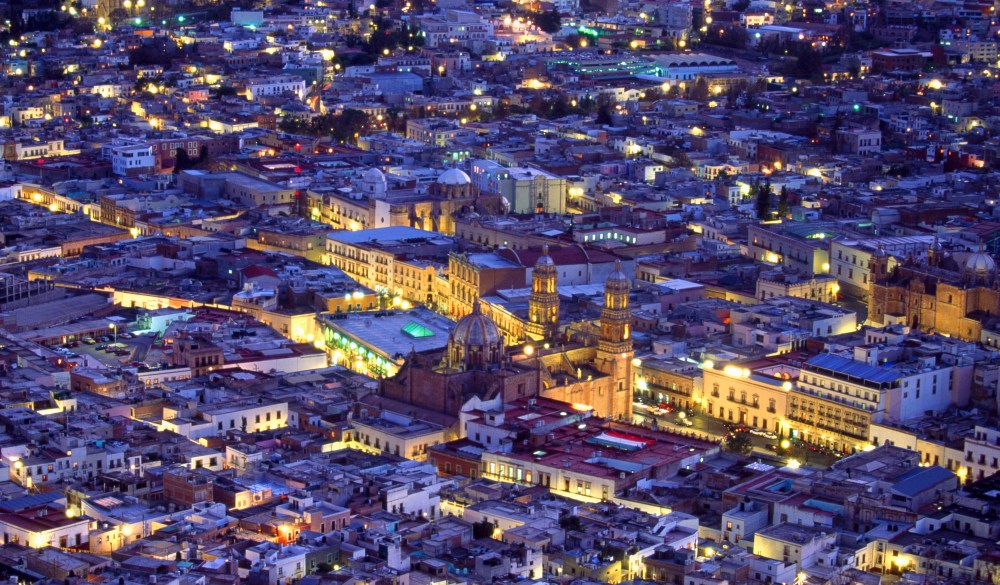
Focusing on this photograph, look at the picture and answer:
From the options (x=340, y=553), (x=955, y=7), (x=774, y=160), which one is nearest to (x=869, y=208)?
(x=774, y=160)

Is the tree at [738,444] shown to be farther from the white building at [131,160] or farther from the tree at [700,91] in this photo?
the tree at [700,91]

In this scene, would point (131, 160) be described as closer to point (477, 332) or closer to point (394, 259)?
point (394, 259)

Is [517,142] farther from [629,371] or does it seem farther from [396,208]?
[629,371]

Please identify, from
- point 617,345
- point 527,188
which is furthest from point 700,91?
point 617,345

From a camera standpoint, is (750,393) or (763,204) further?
(763,204)

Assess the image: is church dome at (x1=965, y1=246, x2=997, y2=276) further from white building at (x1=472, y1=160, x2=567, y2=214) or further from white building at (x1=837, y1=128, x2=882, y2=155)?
white building at (x1=837, y1=128, x2=882, y2=155)
